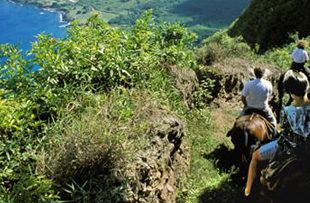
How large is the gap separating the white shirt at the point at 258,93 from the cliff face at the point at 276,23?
1859 cm

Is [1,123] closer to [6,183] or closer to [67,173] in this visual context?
[6,183]

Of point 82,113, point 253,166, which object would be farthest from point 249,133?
point 82,113

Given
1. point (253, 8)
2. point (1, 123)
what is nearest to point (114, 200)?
point (1, 123)

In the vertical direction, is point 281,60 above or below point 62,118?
below

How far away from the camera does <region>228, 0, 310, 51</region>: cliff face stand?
82.6ft

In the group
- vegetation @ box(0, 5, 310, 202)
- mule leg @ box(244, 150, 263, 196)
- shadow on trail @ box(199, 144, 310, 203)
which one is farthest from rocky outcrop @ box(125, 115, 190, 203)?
mule leg @ box(244, 150, 263, 196)

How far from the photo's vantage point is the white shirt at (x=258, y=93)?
7.67 meters

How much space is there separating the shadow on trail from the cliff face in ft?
60.9

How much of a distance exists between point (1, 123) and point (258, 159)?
167 inches

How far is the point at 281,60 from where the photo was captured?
14805 mm

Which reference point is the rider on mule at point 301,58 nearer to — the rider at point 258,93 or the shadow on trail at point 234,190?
the rider at point 258,93

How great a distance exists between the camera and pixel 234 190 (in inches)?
283

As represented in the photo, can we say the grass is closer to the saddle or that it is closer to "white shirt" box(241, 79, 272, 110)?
the saddle

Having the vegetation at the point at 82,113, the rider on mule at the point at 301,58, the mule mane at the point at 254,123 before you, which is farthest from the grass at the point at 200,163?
the rider on mule at the point at 301,58
